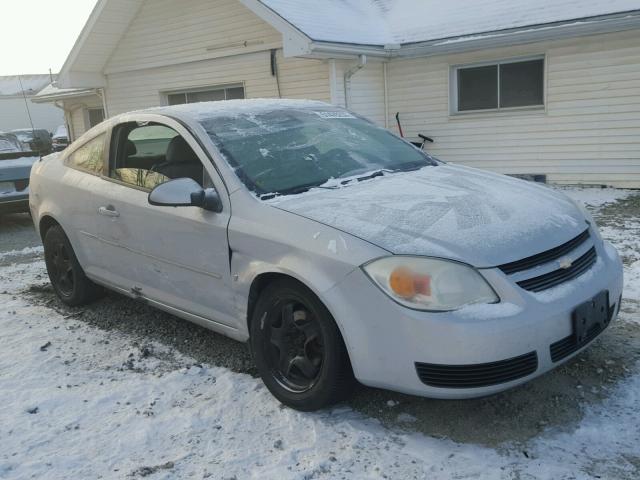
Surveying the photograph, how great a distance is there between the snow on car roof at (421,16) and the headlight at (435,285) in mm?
8159

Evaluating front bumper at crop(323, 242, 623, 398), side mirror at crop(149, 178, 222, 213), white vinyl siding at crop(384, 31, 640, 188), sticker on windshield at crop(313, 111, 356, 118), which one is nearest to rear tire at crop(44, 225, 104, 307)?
side mirror at crop(149, 178, 222, 213)

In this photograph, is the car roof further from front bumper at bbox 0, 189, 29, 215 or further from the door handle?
front bumper at bbox 0, 189, 29, 215

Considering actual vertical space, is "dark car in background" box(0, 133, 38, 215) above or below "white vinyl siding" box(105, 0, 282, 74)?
below

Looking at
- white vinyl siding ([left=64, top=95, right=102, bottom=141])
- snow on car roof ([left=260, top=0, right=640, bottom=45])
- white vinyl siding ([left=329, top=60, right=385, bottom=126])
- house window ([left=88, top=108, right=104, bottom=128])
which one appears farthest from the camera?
house window ([left=88, top=108, right=104, bottom=128])

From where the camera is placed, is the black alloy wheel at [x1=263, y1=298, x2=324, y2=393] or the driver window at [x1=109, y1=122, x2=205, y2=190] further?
the driver window at [x1=109, y1=122, x2=205, y2=190]

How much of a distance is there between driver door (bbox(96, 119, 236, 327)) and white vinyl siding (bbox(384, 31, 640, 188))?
8151 millimetres

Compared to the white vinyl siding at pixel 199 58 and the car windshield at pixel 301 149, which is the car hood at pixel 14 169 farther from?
the car windshield at pixel 301 149

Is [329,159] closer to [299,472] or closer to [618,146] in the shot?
[299,472]

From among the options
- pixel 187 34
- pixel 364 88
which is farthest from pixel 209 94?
pixel 364 88

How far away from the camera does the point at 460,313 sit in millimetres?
2715

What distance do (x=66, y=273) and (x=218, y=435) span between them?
107 inches

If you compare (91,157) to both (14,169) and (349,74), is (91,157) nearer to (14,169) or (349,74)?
(14,169)

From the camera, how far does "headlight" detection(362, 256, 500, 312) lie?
275 centimetres

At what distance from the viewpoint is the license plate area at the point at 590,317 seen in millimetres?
2912
